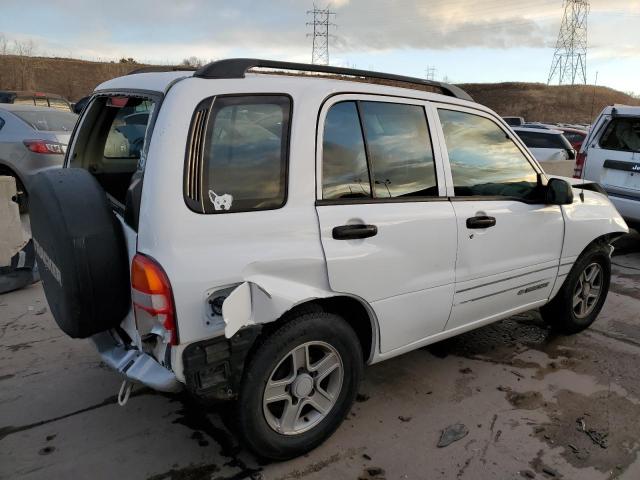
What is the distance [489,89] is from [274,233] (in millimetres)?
78102

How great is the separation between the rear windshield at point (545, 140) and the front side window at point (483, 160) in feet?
29.8

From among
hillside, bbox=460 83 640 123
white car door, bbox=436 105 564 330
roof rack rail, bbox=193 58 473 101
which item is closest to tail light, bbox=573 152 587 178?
white car door, bbox=436 105 564 330

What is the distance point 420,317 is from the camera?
9.82 feet

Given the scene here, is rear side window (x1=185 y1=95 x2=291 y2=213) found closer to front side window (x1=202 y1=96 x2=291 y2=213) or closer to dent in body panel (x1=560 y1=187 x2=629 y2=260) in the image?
front side window (x1=202 y1=96 x2=291 y2=213)

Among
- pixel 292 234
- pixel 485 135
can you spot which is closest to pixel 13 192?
pixel 292 234

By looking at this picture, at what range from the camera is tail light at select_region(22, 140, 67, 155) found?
7.46 m

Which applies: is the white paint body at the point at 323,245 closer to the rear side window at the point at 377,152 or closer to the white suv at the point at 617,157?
the rear side window at the point at 377,152

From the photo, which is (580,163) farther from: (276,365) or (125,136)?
(276,365)

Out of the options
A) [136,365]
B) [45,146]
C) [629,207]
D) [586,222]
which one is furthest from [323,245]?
[45,146]

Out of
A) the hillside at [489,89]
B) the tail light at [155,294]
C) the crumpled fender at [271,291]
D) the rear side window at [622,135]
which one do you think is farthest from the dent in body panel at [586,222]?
the hillside at [489,89]

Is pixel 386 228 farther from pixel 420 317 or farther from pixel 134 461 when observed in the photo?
pixel 134 461

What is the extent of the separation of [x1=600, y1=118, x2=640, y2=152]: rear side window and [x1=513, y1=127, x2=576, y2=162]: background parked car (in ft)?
13.5

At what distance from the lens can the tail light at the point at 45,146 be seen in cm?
746

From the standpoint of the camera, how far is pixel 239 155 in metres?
2.36
